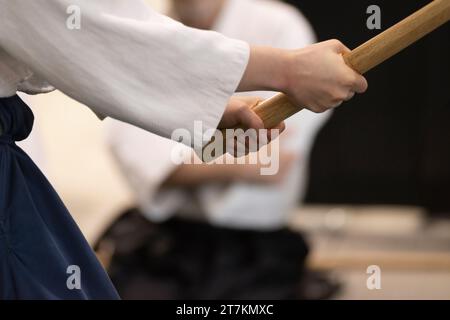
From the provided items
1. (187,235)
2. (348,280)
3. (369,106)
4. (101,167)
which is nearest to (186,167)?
(187,235)

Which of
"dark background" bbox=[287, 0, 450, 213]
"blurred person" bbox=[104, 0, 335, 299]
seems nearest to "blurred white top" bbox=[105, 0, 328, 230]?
"blurred person" bbox=[104, 0, 335, 299]

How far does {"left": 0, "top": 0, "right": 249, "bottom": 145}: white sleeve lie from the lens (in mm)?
865

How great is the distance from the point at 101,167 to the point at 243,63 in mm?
2706

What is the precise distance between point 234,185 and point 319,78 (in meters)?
1.25

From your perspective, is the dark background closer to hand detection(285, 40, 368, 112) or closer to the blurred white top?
the blurred white top

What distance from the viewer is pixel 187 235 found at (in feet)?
7.04

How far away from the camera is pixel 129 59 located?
0.88 m

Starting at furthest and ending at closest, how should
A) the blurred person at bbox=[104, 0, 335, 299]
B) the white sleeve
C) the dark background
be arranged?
the dark background, the blurred person at bbox=[104, 0, 335, 299], the white sleeve

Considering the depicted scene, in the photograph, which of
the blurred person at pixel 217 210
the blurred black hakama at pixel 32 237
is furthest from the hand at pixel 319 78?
the blurred person at pixel 217 210

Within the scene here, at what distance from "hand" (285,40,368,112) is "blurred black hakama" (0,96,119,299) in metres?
0.25

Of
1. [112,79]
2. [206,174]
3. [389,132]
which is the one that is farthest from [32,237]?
[389,132]

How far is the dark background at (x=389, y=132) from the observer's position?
3.00 metres

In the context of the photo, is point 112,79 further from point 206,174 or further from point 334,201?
point 334,201

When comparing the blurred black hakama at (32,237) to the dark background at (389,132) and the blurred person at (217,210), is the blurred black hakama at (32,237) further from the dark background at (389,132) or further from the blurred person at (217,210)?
the dark background at (389,132)
